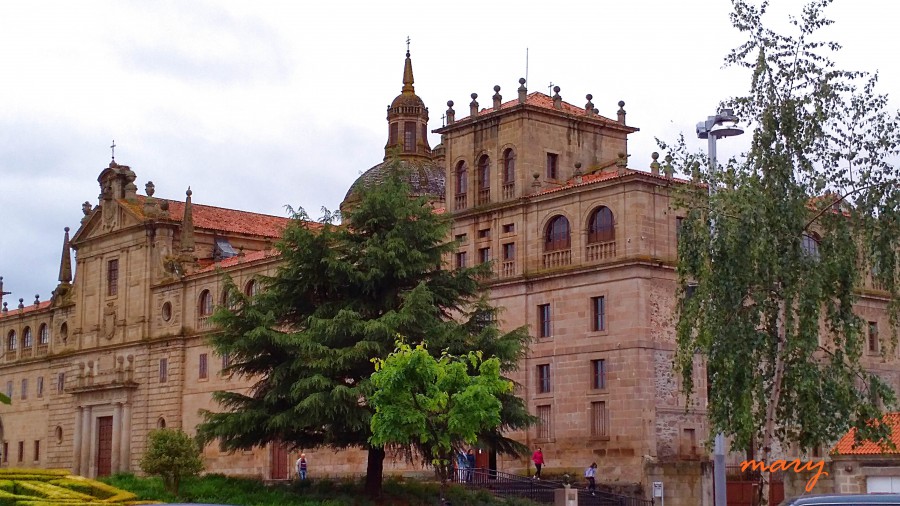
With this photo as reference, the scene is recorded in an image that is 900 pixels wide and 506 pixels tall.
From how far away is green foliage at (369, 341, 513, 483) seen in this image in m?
32.6

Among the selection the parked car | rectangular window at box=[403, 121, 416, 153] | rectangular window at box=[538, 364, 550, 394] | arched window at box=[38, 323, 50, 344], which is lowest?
the parked car

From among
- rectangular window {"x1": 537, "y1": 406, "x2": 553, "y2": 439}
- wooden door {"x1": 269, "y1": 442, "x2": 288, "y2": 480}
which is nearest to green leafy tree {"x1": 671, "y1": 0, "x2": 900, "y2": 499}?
rectangular window {"x1": 537, "y1": 406, "x2": 553, "y2": 439}

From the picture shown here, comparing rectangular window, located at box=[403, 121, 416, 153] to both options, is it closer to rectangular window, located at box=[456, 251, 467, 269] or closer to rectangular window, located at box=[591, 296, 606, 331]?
rectangular window, located at box=[456, 251, 467, 269]

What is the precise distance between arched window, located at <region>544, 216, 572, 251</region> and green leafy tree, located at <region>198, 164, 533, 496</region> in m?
7.25

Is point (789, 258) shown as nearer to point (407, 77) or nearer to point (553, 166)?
point (553, 166)

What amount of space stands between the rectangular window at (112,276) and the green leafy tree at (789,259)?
4631 cm

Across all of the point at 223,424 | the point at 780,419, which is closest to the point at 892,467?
the point at 780,419

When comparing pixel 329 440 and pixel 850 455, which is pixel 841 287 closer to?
pixel 850 455

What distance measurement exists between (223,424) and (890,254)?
62.8ft

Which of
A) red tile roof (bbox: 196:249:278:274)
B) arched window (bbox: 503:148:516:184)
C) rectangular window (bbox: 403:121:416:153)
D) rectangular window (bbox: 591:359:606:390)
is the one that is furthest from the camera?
rectangular window (bbox: 403:121:416:153)

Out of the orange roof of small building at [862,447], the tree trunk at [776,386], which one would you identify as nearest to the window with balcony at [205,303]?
the orange roof of small building at [862,447]

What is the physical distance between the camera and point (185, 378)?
65.4 m

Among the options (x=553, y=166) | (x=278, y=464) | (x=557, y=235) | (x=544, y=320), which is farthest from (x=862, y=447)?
(x=278, y=464)

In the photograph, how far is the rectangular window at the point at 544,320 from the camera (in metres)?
48.8
